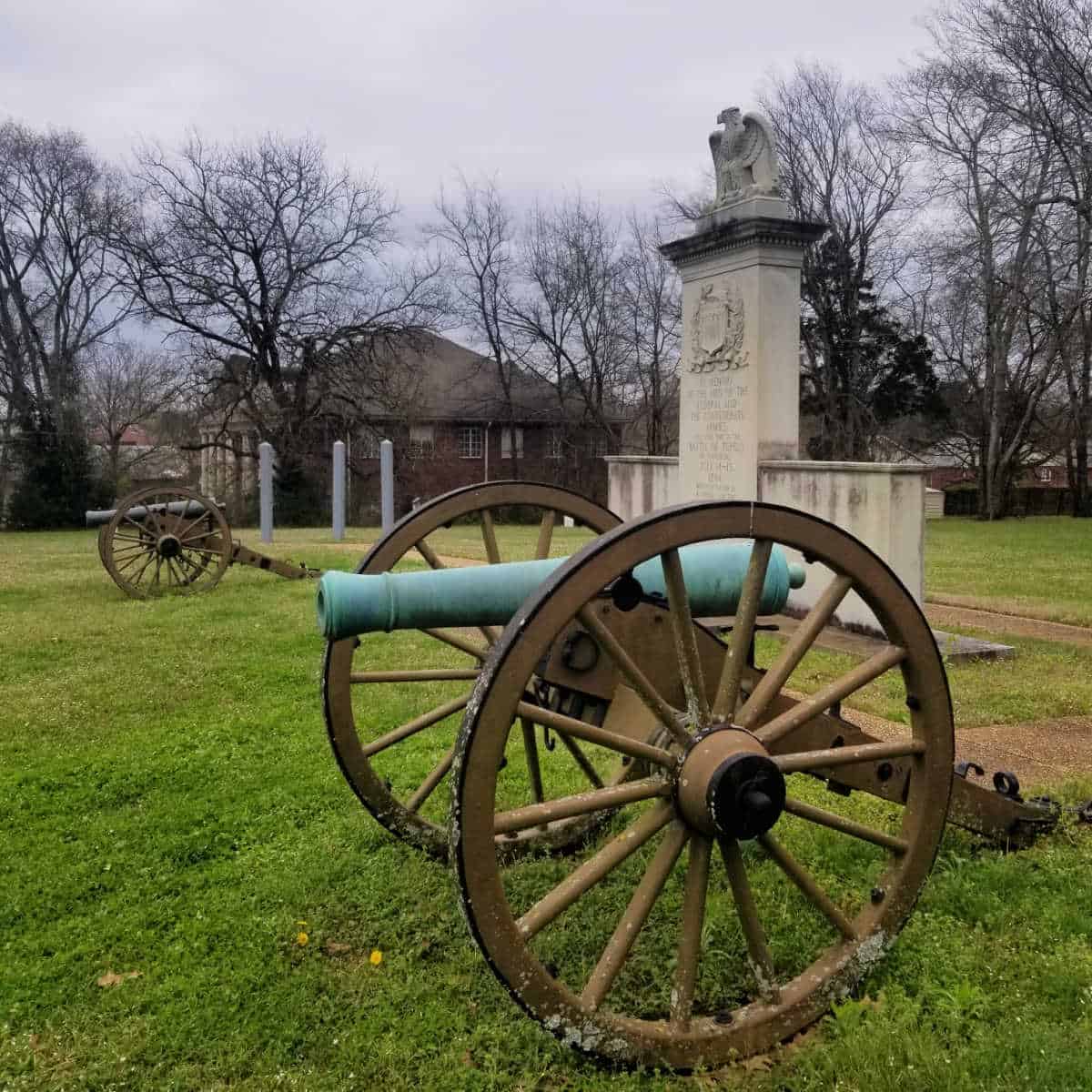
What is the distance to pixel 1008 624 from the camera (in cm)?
919

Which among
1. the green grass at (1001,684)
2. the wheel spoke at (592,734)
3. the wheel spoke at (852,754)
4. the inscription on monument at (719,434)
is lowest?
the green grass at (1001,684)

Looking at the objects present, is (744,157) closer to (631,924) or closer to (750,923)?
(750,923)

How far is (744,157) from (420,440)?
1138 inches

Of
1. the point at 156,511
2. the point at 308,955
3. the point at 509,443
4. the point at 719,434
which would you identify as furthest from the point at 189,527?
the point at 509,443

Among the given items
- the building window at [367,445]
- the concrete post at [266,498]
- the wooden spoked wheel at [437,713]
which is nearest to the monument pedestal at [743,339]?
the wooden spoked wheel at [437,713]

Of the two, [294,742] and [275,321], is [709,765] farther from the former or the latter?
[275,321]

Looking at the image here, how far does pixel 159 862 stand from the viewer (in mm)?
3910

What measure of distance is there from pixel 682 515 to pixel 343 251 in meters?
32.1

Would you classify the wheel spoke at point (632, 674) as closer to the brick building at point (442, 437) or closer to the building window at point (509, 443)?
the brick building at point (442, 437)

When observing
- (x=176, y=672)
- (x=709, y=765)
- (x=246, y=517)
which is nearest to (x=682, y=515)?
(x=709, y=765)

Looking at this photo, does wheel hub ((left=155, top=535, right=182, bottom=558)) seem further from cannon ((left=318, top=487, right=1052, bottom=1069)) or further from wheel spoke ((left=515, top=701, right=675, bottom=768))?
wheel spoke ((left=515, top=701, right=675, bottom=768))

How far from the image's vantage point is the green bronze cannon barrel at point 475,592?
8.38 ft

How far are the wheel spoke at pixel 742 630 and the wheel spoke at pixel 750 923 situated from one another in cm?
34

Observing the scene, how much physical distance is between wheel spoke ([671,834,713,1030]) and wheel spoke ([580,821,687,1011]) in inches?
2.0
